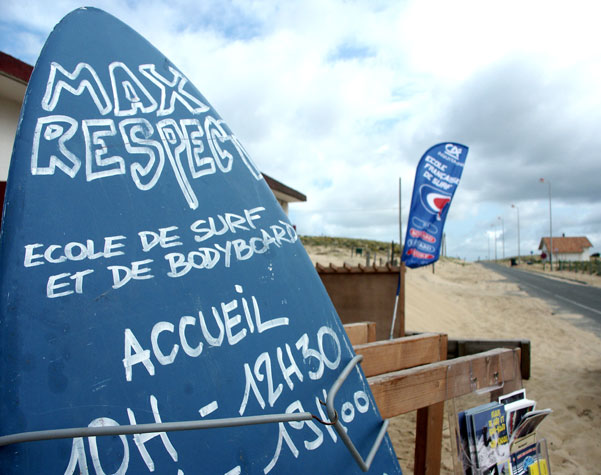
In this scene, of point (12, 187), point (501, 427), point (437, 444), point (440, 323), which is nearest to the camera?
point (12, 187)

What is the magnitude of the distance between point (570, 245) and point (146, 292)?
109256 millimetres

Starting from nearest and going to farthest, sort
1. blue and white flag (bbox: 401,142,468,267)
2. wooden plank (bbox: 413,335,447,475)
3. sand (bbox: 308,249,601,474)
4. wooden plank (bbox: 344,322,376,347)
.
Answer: wooden plank (bbox: 413,335,447,475) < wooden plank (bbox: 344,322,376,347) < sand (bbox: 308,249,601,474) < blue and white flag (bbox: 401,142,468,267)

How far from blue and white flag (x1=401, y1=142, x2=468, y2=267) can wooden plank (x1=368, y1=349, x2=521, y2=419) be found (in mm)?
3763

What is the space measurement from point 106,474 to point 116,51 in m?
1.15

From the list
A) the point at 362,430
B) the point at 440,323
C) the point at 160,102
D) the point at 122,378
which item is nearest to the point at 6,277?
the point at 122,378

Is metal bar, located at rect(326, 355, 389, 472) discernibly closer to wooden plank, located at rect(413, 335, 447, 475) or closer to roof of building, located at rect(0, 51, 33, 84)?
wooden plank, located at rect(413, 335, 447, 475)

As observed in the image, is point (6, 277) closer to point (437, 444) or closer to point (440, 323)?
point (437, 444)

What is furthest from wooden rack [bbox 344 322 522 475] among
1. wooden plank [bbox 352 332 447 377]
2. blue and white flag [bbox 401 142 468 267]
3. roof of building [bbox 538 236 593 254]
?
roof of building [bbox 538 236 593 254]

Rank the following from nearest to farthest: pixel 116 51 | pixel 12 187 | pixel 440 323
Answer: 1. pixel 12 187
2. pixel 116 51
3. pixel 440 323

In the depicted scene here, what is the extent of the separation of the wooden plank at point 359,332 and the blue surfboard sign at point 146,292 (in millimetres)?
961

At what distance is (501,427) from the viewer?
1.68 metres

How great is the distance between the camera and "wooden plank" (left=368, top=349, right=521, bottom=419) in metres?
1.43

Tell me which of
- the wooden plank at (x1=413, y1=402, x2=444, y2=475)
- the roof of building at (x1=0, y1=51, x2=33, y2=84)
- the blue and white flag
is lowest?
the wooden plank at (x1=413, y1=402, x2=444, y2=475)

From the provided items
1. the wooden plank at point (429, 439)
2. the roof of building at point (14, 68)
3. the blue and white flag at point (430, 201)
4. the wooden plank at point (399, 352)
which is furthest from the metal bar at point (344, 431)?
the blue and white flag at point (430, 201)
